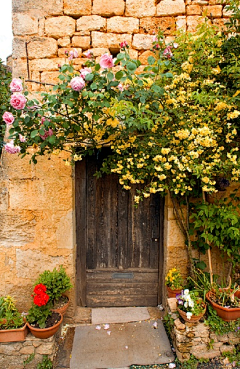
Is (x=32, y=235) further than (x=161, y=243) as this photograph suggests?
No

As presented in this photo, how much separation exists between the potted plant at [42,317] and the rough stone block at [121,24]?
2.84 metres

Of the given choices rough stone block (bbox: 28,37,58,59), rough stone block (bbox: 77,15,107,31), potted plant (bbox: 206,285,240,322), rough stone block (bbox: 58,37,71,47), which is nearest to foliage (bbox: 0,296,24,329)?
potted plant (bbox: 206,285,240,322)

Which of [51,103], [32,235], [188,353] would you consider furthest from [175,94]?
[188,353]

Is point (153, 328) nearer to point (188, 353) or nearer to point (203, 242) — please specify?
point (188, 353)

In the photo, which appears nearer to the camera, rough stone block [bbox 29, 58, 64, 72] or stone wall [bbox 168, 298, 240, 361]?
stone wall [bbox 168, 298, 240, 361]

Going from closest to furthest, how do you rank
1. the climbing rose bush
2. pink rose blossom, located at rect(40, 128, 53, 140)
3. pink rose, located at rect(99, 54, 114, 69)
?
1. pink rose, located at rect(99, 54, 114, 69)
2. the climbing rose bush
3. pink rose blossom, located at rect(40, 128, 53, 140)

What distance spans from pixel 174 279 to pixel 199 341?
649 mm

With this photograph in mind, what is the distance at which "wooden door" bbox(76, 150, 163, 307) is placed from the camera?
337cm

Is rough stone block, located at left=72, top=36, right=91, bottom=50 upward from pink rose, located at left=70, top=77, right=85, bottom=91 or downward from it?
upward

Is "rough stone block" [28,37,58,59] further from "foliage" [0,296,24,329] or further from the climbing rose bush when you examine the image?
"foliage" [0,296,24,329]

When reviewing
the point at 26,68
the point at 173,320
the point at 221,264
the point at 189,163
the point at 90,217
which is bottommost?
the point at 173,320

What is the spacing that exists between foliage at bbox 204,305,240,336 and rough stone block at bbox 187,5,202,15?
3.19 metres

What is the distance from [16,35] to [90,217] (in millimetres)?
2251

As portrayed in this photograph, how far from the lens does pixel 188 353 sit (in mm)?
2646
